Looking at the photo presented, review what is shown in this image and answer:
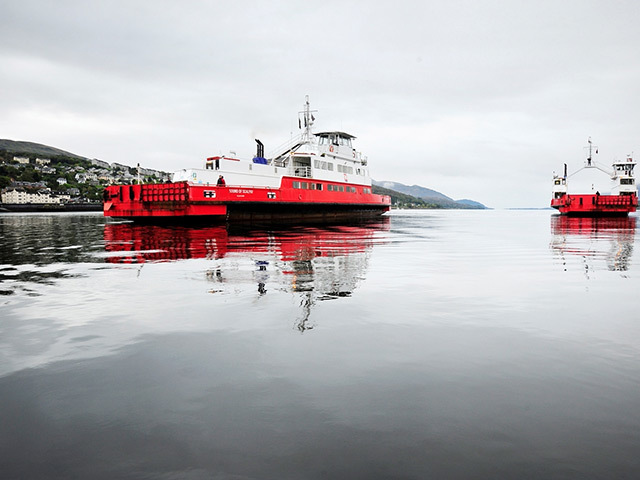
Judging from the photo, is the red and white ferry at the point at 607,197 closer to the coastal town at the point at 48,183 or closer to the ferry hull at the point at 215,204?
the ferry hull at the point at 215,204

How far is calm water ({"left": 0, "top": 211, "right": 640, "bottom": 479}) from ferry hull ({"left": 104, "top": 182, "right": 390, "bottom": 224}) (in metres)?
18.2

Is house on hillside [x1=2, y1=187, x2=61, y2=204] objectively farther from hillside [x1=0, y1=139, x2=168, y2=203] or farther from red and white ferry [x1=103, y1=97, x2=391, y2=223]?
red and white ferry [x1=103, y1=97, x2=391, y2=223]

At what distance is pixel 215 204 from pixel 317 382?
23.1 metres

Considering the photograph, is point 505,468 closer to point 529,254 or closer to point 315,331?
point 315,331

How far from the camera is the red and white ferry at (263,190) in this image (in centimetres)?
2516

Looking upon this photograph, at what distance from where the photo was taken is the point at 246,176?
2783cm

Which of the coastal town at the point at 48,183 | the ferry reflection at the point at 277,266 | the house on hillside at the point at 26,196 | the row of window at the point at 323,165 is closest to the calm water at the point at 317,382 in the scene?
the ferry reflection at the point at 277,266

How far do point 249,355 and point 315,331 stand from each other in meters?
0.93

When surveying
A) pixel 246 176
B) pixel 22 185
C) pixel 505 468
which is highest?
pixel 22 185

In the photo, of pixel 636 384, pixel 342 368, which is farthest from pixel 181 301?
pixel 636 384

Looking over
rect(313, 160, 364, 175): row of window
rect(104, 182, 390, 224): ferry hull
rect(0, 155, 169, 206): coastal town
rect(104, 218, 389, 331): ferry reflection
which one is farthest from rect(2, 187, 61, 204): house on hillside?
rect(104, 218, 389, 331): ferry reflection

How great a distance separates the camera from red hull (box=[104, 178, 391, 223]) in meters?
24.9

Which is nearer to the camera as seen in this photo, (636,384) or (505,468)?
(505,468)

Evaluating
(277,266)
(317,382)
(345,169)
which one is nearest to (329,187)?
(345,169)
